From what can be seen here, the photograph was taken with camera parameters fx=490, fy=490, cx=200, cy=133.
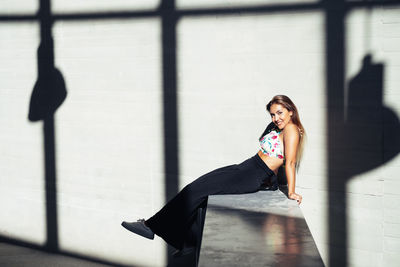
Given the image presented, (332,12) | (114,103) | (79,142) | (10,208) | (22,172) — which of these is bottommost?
(10,208)

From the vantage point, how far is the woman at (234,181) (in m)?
3.58

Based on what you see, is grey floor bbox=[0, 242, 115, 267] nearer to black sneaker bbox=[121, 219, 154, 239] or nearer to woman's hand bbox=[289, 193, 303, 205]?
black sneaker bbox=[121, 219, 154, 239]

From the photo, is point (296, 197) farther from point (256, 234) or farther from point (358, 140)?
point (256, 234)

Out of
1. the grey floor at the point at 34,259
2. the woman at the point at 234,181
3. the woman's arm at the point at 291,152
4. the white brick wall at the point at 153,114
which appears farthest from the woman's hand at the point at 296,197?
the grey floor at the point at 34,259

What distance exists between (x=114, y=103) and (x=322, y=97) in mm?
2006

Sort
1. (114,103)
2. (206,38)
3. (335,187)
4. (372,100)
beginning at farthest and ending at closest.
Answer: (114,103) < (206,38) < (335,187) < (372,100)

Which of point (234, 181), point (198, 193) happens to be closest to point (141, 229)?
point (198, 193)

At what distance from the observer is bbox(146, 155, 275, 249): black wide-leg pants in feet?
11.7

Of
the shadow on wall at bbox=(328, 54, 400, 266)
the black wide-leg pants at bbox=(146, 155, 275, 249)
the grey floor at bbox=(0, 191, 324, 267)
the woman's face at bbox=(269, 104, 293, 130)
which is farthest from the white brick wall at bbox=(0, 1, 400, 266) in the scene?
the grey floor at bbox=(0, 191, 324, 267)

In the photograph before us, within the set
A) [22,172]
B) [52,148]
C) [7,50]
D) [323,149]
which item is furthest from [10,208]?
[323,149]

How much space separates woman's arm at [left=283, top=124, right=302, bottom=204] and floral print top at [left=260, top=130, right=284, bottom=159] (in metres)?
0.12

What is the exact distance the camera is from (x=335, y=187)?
3854 mm

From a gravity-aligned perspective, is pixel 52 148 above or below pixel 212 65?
below

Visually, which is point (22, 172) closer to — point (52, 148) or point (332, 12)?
point (52, 148)
